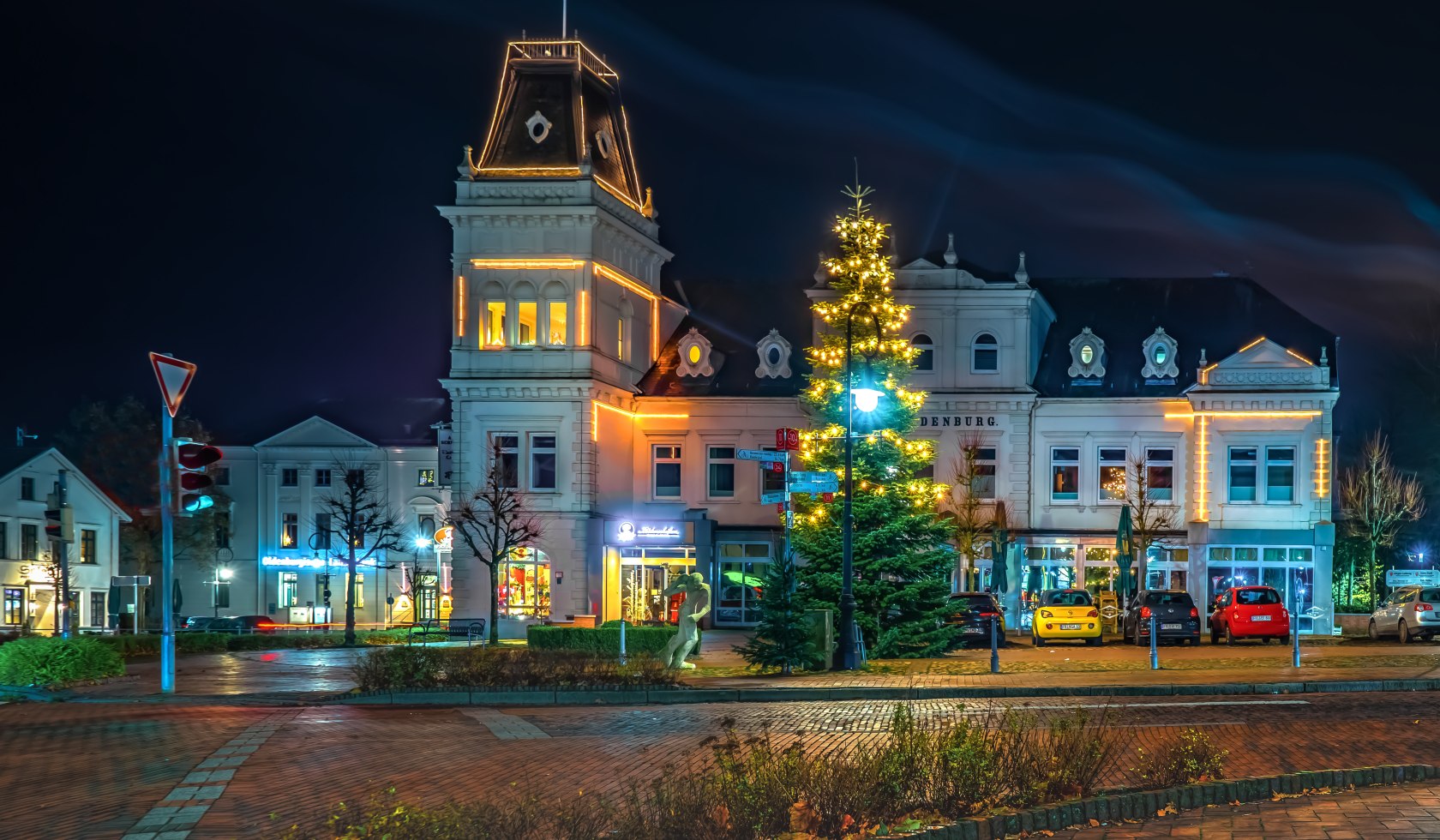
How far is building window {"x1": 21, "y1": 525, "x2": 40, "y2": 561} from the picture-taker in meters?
65.3

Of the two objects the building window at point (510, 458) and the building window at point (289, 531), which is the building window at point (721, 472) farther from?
the building window at point (289, 531)

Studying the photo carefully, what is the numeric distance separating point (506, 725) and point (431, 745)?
2351 mm

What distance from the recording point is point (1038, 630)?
41344 mm

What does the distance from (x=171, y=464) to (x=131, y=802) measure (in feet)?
40.7

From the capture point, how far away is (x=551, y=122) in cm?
5425

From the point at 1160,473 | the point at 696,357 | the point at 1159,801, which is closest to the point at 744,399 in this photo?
the point at 696,357

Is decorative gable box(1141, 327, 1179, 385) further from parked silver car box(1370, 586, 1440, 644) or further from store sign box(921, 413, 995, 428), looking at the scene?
parked silver car box(1370, 586, 1440, 644)

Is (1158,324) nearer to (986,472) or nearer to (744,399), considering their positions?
(986,472)

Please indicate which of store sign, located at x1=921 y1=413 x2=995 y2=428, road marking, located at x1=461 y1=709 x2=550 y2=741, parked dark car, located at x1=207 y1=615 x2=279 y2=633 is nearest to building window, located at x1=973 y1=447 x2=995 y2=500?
store sign, located at x1=921 y1=413 x2=995 y2=428

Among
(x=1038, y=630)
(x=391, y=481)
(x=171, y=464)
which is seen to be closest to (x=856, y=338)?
(x=1038, y=630)

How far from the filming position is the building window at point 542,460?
5294cm

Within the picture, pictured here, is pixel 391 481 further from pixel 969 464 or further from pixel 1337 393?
pixel 1337 393

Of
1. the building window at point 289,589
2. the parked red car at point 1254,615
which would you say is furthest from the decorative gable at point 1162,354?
the building window at point 289,589

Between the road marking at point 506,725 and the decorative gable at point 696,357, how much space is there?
119 ft
